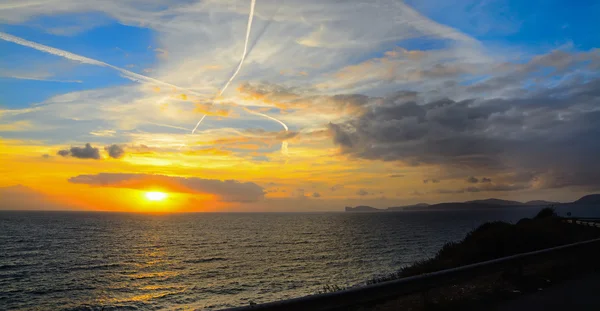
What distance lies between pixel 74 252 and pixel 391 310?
179 feet

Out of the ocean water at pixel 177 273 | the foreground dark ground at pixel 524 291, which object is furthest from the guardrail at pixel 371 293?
the ocean water at pixel 177 273

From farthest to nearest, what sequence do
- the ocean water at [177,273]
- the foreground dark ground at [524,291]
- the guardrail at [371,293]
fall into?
the ocean water at [177,273] → the foreground dark ground at [524,291] → the guardrail at [371,293]

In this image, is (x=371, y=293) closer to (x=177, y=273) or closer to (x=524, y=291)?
(x=524, y=291)

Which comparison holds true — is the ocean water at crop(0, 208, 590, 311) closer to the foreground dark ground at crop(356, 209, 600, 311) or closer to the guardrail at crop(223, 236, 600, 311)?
the foreground dark ground at crop(356, 209, 600, 311)

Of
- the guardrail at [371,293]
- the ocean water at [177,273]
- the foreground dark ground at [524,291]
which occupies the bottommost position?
the ocean water at [177,273]

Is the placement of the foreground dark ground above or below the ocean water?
above

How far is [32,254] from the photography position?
49.0 m

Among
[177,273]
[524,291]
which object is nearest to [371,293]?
[524,291]

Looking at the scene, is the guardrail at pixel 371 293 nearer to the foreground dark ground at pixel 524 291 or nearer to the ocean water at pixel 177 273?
the foreground dark ground at pixel 524 291

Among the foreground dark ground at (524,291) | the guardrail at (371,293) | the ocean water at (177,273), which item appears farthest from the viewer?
the ocean water at (177,273)

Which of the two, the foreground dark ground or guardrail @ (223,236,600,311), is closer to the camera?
guardrail @ (223,236,600,311)

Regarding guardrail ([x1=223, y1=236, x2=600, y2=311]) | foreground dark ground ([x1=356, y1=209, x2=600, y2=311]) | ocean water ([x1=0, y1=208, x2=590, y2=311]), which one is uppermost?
guardrail ([x1=223, y1=236, x2=600, y2=311])

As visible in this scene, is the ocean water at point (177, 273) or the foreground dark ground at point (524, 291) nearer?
the foreground dark ground at point (524, 291)

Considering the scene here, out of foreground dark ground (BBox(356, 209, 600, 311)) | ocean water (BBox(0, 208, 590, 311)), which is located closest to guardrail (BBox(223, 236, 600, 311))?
foreground dark ground (BBox(356, 209, 600, 311))
